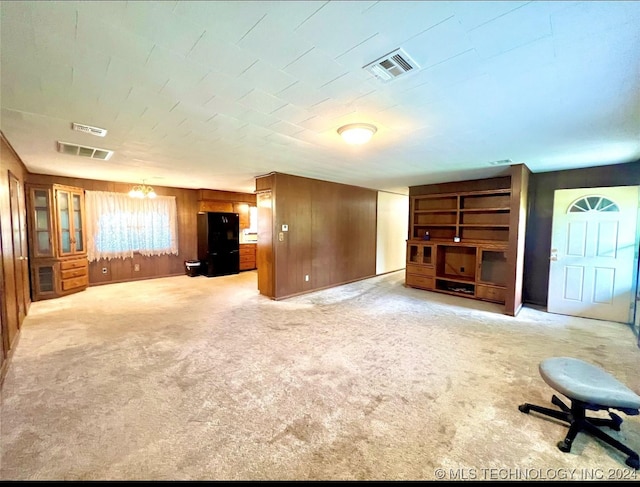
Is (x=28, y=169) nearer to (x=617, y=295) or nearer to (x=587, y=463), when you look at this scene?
(x=587, y=463)

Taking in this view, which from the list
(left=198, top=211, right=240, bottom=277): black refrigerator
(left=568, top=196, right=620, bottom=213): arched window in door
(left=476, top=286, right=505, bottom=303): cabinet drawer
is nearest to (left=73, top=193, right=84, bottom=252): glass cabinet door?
(left=198, top=211, right=240, bottom=277): black refrigerator

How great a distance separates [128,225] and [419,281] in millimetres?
7204

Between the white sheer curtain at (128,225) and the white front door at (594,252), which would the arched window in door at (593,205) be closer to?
the white front door at (594,252)

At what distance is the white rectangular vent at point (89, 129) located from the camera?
2.81m

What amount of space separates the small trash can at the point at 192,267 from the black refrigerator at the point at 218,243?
0.50ft

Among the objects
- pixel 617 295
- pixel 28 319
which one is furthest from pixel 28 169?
pixel 617 295

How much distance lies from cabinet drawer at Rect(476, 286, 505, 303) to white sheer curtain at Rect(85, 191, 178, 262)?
24.9 ft

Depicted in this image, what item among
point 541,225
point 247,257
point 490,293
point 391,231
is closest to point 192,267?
point 247,257

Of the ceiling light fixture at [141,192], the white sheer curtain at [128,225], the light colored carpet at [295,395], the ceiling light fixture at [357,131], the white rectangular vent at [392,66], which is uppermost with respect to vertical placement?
the white rectangular vent at [392,66]

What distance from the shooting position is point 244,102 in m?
2.26

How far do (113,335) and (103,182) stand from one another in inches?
180

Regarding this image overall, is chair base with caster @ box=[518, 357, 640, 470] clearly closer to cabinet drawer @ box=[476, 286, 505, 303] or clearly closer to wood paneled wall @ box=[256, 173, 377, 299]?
cabinet drawer @ box=[476, 286, 505, 303]

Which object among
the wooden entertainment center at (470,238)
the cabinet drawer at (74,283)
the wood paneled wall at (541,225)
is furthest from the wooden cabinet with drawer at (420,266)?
the cabinet drawer at (74,283)

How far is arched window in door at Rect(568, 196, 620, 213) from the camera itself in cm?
418
